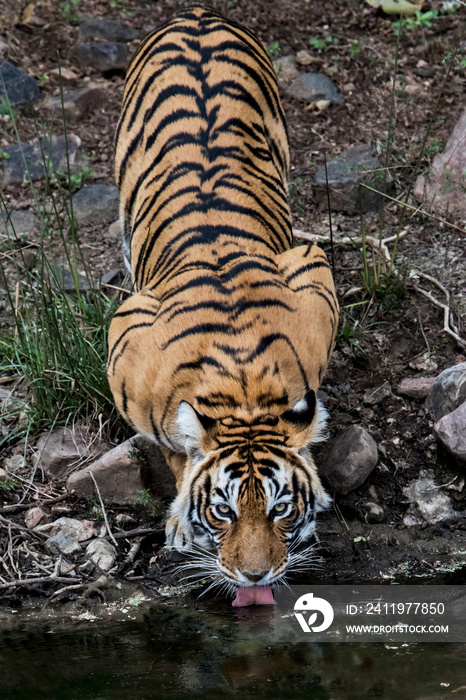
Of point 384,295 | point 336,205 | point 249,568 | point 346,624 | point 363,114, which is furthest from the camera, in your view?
point 363,114

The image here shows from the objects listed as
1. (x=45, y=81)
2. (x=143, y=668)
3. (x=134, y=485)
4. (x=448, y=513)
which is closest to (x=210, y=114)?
(x=134, y=485)

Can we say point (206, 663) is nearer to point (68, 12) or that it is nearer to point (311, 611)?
point (311, 611)

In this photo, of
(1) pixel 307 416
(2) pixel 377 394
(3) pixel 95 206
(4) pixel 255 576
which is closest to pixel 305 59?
(3) pixel 95 206

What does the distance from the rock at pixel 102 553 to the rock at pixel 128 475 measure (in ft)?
1.01

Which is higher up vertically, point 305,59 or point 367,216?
point 305,59

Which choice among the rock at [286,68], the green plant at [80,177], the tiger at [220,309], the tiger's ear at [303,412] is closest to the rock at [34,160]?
the green plant at [80,177]

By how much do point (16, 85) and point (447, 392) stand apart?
4.83m

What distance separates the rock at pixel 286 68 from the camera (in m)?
7.73

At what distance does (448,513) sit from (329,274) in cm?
140

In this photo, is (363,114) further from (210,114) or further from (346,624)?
(346,624)

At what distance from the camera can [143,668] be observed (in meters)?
3.43

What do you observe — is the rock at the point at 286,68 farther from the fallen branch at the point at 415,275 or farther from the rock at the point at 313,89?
the fallen branch at the point at 415,275

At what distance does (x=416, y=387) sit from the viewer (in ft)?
16.5

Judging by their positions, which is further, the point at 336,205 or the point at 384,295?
the point at 336,205
